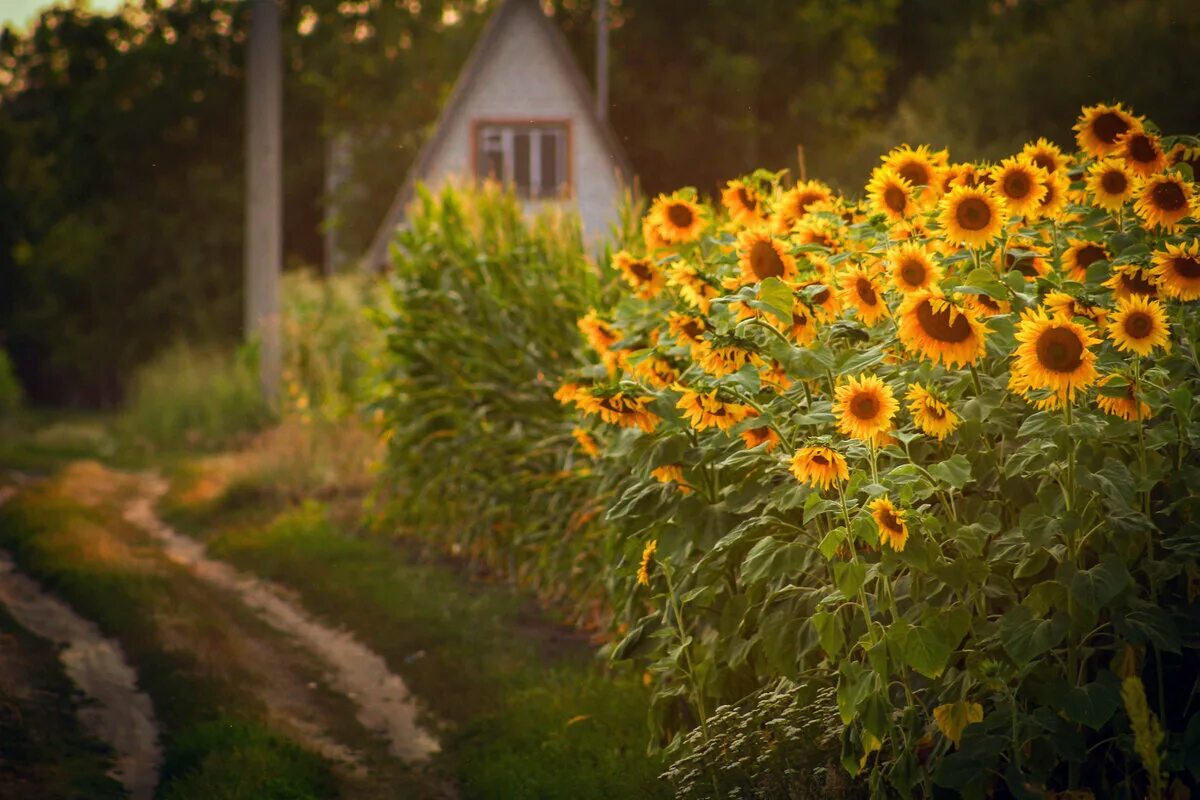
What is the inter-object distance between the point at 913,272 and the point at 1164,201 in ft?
3.06

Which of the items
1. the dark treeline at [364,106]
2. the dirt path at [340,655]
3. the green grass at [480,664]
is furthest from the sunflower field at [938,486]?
the dark treeline at [364,106]

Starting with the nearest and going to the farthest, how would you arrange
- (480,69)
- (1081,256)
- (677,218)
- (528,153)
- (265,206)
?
1. (1081,256)
2. (677,218)
3. (265,206)
4. (480,69)
5. (528,153)

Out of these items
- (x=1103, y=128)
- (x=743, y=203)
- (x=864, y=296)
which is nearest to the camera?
(x=864, y=296)

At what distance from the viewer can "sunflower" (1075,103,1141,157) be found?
16.2 ft

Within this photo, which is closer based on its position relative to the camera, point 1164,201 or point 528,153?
point 1164,201

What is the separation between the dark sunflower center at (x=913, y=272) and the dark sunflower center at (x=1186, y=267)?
719 mm

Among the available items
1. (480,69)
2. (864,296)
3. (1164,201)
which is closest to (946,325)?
(864,296)

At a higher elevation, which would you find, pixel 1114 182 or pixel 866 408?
pixel 1114 182

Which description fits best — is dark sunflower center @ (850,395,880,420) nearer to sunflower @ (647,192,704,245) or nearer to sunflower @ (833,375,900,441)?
sunflower @ (833,375,900,441)

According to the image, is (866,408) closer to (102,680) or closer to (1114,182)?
(1114,182)

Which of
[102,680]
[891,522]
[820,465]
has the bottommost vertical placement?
[102,680]

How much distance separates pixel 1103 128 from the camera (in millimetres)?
4973

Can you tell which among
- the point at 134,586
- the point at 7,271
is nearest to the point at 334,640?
the point at 134,586

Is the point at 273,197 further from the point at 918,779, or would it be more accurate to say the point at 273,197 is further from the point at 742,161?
the point at 742,161
